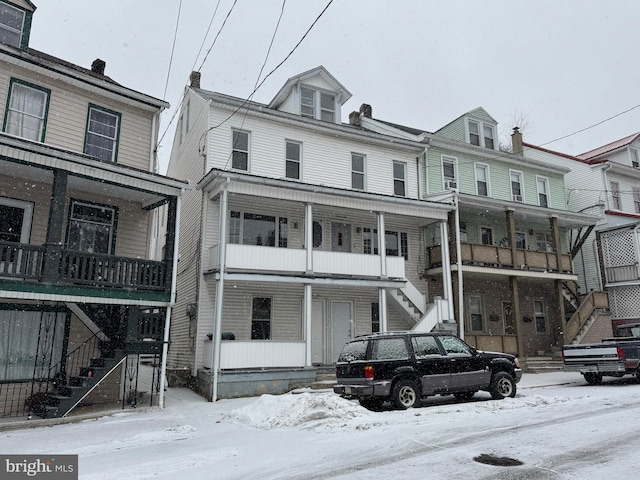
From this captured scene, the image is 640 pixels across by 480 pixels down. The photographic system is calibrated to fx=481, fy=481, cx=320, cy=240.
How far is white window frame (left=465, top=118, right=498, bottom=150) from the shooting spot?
24109 millimetres

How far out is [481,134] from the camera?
24.4 metres

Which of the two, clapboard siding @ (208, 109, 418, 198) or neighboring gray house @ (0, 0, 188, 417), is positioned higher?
clapboard siding @ (208, 109, 418, 198)

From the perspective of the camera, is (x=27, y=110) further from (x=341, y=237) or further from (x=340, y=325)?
(x=340, y=325)

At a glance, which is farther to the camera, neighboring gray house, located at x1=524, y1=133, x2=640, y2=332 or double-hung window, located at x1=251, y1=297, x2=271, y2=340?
neighboring gray house, located at x1=524, y1=133, x2=640, y2=332

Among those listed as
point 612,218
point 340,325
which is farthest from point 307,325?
point 612,218

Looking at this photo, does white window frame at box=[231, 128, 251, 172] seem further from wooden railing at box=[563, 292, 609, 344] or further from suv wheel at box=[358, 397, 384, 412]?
wooden railing at box=[563, 292, 609, 344]

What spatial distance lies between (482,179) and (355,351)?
15196 millimetres

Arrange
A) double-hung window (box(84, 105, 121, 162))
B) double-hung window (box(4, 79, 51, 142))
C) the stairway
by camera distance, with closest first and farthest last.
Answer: the stairway, double-hung window (box(4, 79, 51, 142)), double-hung window (box(84, 105, 121, 162))

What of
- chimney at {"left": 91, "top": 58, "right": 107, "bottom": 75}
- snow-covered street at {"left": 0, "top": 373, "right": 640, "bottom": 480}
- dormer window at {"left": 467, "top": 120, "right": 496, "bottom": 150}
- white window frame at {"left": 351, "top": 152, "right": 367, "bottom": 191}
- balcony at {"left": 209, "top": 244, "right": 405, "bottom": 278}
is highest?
dormer window at {"left": 467, "top": 120, "right": 496, "bottom": 150}

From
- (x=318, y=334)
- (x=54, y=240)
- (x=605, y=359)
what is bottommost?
(x=605, y=359)

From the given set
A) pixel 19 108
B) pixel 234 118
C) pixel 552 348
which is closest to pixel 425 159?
pixel 234 118

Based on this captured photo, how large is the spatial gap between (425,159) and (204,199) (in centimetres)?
1048

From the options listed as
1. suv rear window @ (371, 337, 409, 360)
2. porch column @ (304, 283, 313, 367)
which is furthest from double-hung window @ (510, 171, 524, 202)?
suv rear window @ (371, 337, 409, 360)

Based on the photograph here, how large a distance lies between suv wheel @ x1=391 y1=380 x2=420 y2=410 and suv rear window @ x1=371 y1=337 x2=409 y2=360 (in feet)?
1.94
